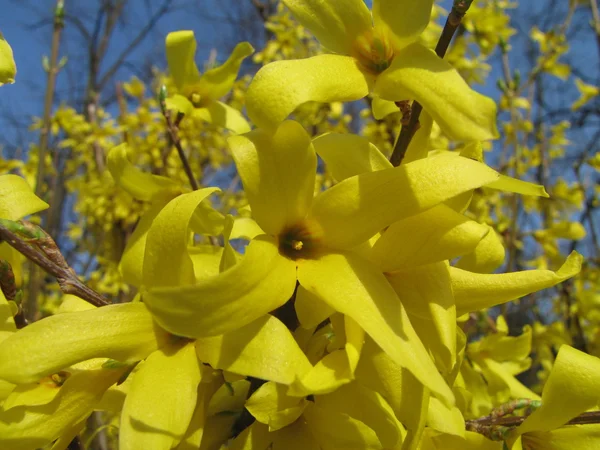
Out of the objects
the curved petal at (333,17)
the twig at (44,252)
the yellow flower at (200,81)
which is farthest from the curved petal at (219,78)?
the twig at (44,252)

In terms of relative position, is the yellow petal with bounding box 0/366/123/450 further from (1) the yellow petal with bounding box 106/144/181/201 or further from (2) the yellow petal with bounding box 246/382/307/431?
(1) the yellow petal with bounding box 106/144/181/201

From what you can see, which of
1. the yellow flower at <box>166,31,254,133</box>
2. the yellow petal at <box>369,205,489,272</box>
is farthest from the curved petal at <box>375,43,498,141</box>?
the yellow flower at <box>166,31,254,133</box>

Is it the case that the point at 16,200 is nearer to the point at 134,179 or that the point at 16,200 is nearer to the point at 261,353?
the point at 134,179

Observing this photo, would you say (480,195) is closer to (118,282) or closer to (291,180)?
(118,282)

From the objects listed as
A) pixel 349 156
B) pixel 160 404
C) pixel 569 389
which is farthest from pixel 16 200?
pixel 569 389

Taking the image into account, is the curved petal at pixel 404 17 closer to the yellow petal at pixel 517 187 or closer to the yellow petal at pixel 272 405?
the yellow petal at pixel 517 187

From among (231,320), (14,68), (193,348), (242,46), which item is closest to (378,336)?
(231,320)
